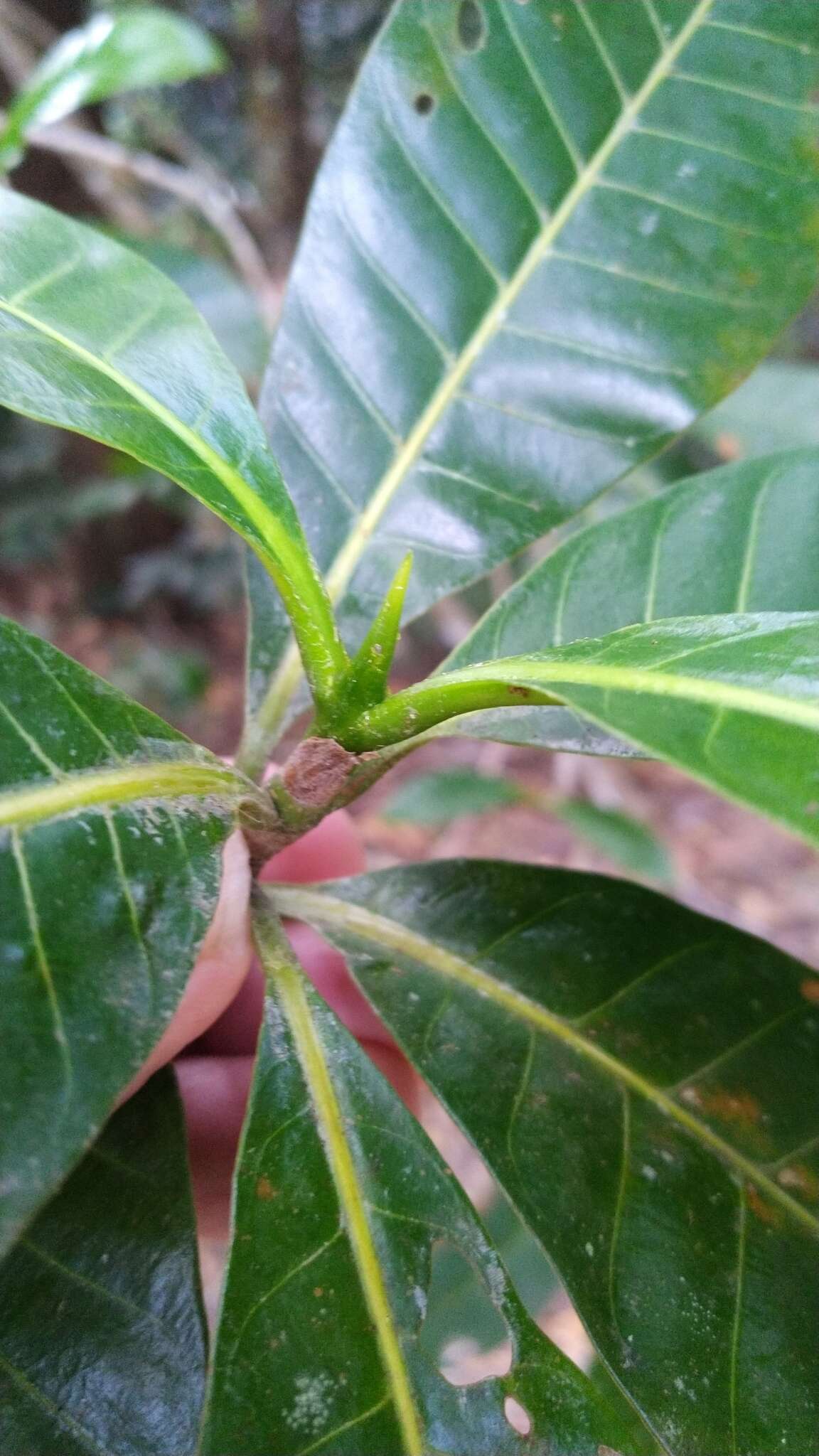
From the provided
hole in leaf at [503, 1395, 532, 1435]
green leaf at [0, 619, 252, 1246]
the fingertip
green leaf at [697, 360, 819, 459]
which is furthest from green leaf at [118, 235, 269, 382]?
hole in leaf at [503, 1395, 532, 1435]

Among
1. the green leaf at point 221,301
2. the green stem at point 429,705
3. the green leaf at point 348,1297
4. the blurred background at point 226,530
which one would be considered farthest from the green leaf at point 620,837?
the green stem at point 429,705

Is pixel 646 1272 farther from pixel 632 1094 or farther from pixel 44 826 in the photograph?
pixel 44 826

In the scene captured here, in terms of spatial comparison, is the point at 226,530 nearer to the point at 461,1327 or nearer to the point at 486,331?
the point at 486,331

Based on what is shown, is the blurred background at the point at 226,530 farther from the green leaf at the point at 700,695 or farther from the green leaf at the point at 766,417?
the green leaf at the point at 700,695

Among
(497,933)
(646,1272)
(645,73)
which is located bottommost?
(646,1272)

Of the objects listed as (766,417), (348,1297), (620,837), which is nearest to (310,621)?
(348,1297)

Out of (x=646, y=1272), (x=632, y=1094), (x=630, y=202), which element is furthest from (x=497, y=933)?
(x=630, y=202)
